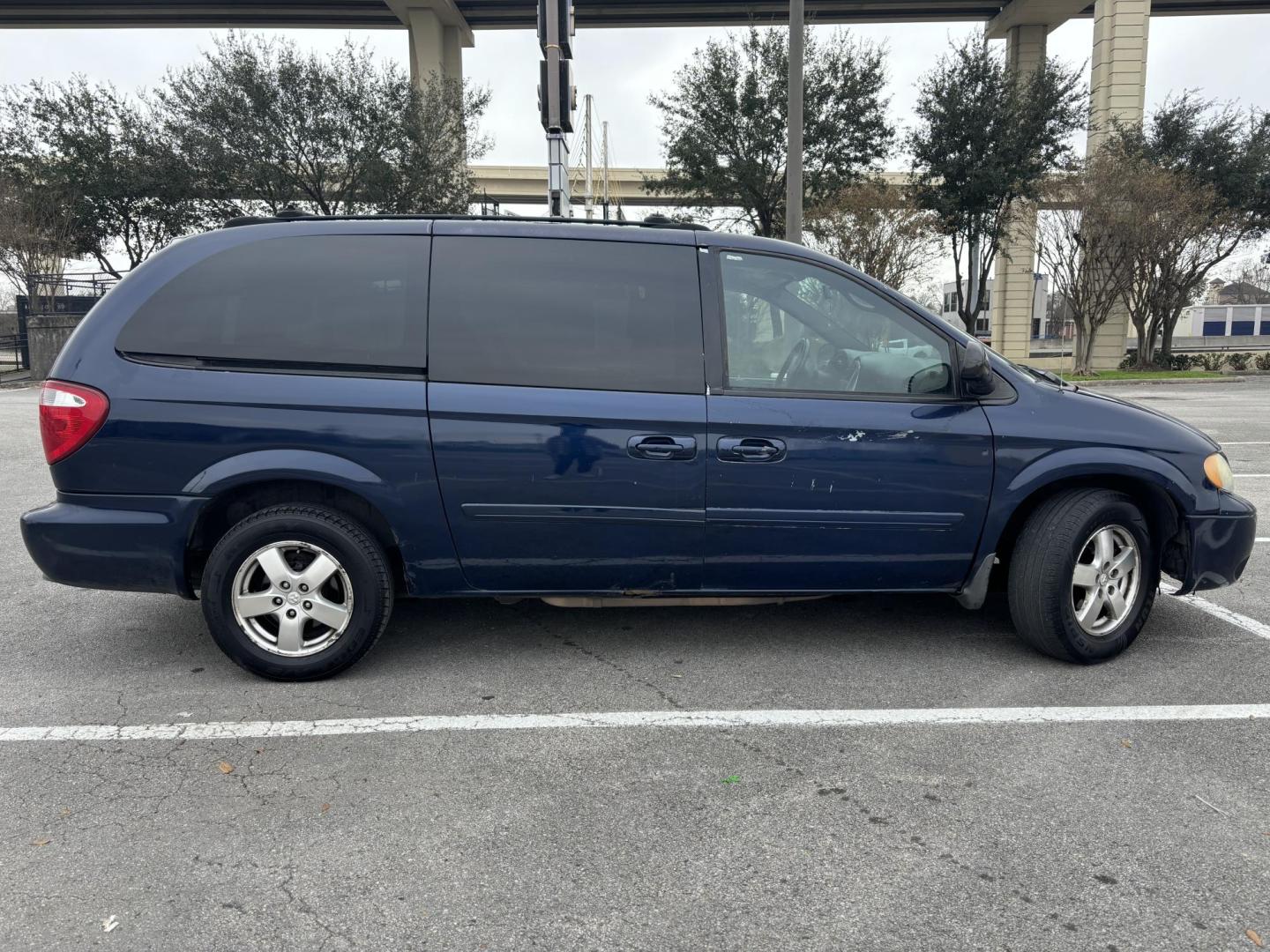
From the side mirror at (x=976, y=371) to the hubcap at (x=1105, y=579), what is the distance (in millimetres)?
811

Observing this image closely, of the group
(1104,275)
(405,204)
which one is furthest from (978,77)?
(405,204)

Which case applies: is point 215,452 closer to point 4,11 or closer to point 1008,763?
point 1008,763

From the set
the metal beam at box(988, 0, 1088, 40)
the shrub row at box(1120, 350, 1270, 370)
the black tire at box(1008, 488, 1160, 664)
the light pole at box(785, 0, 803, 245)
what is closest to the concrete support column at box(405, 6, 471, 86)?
the metal beam at box(988, 0, 1088, 40)

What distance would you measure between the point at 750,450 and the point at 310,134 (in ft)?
91.0

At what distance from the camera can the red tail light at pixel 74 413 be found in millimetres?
3707

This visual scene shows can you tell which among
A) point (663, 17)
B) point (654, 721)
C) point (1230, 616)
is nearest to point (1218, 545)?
point (1230, 616)

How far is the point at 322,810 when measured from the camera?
2875mm

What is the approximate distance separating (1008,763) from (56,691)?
3685 mm

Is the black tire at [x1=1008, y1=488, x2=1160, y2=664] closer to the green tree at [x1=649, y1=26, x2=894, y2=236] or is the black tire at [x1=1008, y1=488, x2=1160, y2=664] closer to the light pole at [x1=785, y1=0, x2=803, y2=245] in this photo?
the light pole at [x1=785, y1=0, x2=803, y2=245]

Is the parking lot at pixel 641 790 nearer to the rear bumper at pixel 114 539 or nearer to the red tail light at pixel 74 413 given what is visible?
the rear bumper at pixel 114 539

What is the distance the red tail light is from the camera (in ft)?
12.2

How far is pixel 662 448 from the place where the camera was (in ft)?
12.5

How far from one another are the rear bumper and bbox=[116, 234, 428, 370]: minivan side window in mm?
623

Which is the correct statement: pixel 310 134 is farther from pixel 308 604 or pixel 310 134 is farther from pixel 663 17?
pixel 308 604
